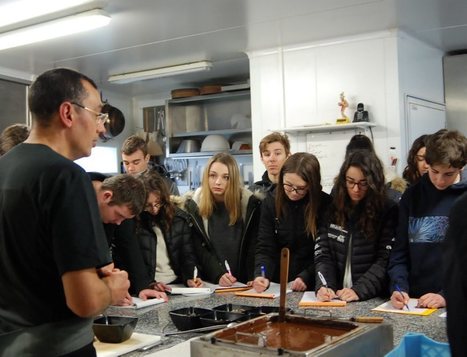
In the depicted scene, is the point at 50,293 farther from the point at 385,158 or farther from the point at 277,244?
the point at 385,158

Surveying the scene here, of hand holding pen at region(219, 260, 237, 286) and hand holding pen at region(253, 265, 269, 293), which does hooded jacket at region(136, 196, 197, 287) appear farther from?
hand holding pen at region(253, 265, 269, 293)

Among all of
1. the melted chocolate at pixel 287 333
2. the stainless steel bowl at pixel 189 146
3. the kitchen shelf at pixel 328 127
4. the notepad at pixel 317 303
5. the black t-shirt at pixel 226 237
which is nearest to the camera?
the melted chocolate at pixel 287 333

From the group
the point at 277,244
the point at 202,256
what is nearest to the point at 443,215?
the point at 277,244

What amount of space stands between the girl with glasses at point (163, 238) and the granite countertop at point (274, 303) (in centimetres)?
Answer: 24

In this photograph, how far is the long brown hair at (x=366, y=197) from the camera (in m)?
2.06

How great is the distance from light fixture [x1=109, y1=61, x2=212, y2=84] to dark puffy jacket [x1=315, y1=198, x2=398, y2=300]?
2.74 metres

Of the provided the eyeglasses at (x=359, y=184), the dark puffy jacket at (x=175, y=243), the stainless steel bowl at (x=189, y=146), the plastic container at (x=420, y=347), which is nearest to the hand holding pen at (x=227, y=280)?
the dark puffy jacket at (x=175, y=243)

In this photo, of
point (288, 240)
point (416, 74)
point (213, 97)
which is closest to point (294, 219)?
point (288, 240)

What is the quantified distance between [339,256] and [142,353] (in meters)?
0.98

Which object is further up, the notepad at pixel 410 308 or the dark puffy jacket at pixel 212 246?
the dark puffy jacket at pixel 212 246

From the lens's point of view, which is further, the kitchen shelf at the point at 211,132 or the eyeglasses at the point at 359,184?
the kitchen shelf at the point at 211,132

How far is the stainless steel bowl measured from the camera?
5.38 meters

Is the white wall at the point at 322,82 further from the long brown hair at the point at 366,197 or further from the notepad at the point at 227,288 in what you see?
the notepad at the point at 227,288

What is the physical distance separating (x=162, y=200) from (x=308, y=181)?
63cm
